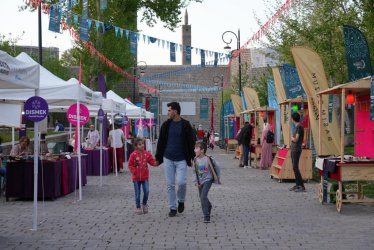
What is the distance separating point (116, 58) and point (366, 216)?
32.0 m

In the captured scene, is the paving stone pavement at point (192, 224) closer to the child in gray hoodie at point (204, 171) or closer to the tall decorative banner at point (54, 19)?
the child in gray hoodie at point (204, 171)

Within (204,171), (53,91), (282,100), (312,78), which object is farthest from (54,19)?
(204,171)

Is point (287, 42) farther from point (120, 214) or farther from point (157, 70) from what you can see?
point (157, 70)

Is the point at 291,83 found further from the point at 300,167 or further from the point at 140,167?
the point at 140,167

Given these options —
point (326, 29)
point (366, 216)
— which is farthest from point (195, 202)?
point (326, 29)

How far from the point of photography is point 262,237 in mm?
9320

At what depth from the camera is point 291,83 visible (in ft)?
68.7

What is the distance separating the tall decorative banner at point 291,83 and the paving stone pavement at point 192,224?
5473 mm

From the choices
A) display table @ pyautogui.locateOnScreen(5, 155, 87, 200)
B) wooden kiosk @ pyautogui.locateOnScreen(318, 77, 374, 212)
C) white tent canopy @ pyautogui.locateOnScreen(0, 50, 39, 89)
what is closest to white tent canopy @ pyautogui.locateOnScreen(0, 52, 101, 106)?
display table @ pyautogui.locateOnScreen(5, 155, 87, 200)

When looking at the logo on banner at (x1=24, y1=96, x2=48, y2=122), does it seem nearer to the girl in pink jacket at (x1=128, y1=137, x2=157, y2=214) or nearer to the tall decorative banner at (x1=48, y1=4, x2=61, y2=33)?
the girl in pink jacket at (x1=128, y1=137, x2=157, y2=214)

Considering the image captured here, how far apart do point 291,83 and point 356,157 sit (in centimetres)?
821

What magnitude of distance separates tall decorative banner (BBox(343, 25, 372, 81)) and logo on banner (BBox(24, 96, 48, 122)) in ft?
19.9

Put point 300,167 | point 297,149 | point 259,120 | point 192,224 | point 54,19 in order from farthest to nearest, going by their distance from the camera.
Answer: point 259,120
point 54,19
point 300,167
point 297,149
point 192,224

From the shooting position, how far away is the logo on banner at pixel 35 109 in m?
10.8
